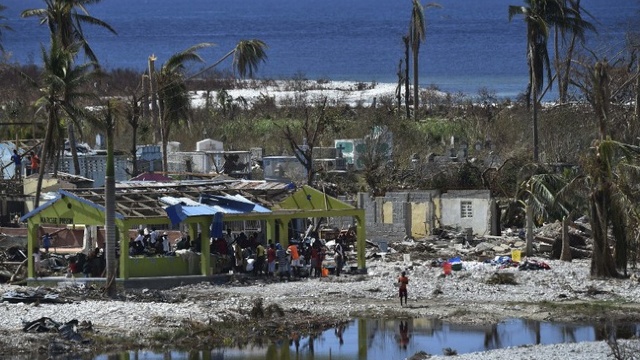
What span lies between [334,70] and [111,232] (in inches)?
5418

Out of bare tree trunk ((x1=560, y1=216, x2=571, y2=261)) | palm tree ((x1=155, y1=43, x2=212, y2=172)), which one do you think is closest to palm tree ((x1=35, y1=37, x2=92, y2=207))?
palm tree ((x1=155, y1=43, x2=212, y2=172))

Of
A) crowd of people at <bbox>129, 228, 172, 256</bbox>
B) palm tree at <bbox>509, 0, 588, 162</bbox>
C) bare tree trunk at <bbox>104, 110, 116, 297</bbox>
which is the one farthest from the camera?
palm tree at <bbox>509, 0, 588, 162</bbox>

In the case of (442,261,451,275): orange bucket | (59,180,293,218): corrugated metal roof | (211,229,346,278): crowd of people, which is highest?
(59,180,293,218): corrugated metal roof

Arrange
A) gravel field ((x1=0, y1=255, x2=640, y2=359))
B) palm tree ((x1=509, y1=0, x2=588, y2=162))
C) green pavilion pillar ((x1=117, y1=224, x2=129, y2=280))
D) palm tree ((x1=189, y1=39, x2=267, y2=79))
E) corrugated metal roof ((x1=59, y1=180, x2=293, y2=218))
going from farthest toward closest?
palm tree ((x1=509, y1=0, x2=588, y2=162)) → palm tree ((x1=189, y1=39, x2=267, y2=79)) → corrugated metal roof ((x1=59, y1=180, x2=293, y2=218)) → green pavilion pillar ((x1=117, y1=224, x2=129, y2=280)) → gravel field ((x1=0, y1=255, x2=640, y2=359))

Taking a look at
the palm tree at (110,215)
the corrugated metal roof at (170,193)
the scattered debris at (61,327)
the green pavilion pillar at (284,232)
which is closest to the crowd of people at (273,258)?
the green pavilion pillar at (284,232)

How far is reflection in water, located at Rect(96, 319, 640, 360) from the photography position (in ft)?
100

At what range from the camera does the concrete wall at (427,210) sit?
49.2m

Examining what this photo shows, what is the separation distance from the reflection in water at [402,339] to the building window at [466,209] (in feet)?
49.7

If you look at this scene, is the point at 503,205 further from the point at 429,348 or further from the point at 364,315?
the point at 429,348

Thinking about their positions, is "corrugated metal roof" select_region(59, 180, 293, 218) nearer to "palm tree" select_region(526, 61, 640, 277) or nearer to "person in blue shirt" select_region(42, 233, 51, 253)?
"person in blue shirt" select_region(42, 233, 51, 253)

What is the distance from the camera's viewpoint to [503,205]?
51.4m

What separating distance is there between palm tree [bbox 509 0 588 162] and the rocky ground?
15.5m

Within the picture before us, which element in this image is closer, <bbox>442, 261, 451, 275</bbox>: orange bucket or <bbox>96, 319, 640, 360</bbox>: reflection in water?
<bbox>96, 319, 640, 360</bbox>: reflection in water

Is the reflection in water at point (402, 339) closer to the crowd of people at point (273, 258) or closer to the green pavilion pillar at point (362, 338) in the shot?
the green pavilion pillar at point (362, 338)
